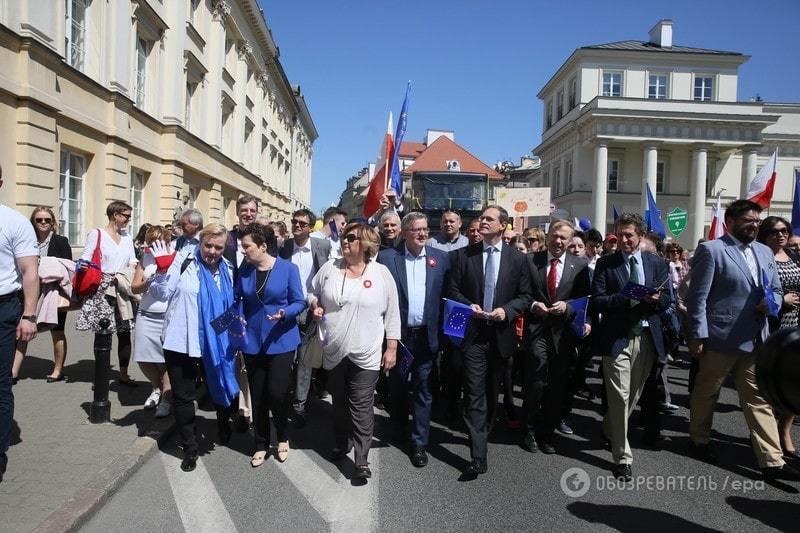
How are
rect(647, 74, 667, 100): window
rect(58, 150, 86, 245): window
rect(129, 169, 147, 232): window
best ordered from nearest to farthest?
rect(58, 150, 86, 245): window
rect(129, 169, 147, 232): window
rect(647, 74, 667, 100): window

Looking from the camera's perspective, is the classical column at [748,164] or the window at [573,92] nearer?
the classical column at [748,164]

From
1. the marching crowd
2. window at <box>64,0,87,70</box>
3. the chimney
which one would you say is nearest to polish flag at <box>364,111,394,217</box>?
the marching crowd

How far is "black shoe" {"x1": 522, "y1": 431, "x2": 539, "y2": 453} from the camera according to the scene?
5312 mm

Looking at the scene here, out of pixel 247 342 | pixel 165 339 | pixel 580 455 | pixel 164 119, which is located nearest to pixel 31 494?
pixel 165 339

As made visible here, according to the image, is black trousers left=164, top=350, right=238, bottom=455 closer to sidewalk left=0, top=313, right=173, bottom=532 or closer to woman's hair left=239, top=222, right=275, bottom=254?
sidewalk left=0, top=313, right=173, bottom=532

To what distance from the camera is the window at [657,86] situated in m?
48.5

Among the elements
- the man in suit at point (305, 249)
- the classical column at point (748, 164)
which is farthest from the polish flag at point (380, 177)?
the classical column at point (748, 164)

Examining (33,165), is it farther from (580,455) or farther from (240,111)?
(240,111)

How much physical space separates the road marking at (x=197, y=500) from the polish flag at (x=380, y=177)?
4.50 meters

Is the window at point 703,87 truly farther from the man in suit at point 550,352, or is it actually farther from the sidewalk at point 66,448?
the sidewalk at point 66,448

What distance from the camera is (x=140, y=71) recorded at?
17.8 m

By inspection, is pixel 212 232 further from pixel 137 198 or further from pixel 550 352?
pixel 137 198

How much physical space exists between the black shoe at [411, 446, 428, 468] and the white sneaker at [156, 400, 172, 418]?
2526mm

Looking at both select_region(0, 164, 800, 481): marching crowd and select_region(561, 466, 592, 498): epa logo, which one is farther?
select_region(0, 164, 800, 481): marching crowd
